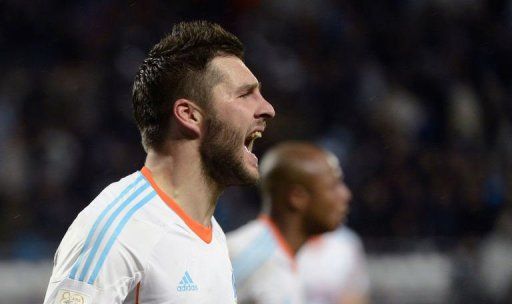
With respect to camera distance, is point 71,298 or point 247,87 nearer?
point 71,298

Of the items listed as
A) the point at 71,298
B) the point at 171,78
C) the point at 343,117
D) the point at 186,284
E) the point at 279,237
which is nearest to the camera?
the point at 71,298

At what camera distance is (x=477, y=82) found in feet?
31.8

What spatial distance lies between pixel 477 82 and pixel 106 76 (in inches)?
153

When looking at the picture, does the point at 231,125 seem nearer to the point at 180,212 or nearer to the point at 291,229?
the point at 180,212

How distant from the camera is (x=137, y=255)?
95.3 inches

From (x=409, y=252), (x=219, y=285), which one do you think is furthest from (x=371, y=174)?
(x=219, y=285)

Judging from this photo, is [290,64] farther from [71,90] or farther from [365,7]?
[71,90]

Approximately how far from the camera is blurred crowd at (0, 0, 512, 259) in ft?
27.2

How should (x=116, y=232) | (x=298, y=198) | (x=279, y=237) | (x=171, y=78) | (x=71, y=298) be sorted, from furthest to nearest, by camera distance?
1. (x=298, y=198)
2. (x=279, y=237)
3. (x=171, y=78)
4. (x=116, y=232)
5. (x=71, y=298)

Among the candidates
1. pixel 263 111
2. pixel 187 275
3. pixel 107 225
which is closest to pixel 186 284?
pixel 187 275

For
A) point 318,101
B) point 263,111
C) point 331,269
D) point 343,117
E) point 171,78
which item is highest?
point 318,101

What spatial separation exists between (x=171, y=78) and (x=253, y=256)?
1.83 m

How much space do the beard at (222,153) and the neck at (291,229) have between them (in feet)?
6.31

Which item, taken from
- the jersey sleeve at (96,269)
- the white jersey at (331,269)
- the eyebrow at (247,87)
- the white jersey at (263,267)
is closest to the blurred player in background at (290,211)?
the white jersey at (263,267)
